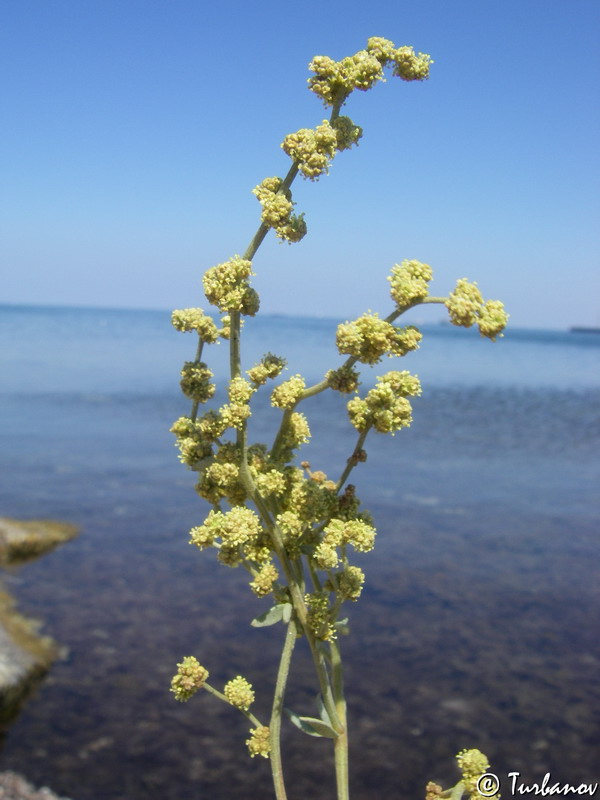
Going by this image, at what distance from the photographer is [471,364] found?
69.9m

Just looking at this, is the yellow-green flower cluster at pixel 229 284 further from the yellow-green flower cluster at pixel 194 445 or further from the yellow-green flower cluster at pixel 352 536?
the yellow-green flower cluster at pixel 352 536

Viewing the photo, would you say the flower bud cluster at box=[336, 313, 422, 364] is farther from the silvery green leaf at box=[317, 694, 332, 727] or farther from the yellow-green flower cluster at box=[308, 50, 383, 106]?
the silvery green leaf at box=[317, 694, 332, 727]

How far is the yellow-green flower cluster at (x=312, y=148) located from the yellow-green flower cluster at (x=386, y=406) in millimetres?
499

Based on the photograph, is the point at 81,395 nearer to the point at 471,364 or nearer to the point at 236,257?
the point at 236,257

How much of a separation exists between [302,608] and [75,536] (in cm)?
1395

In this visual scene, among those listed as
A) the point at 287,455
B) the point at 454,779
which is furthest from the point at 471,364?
the point at 287,455

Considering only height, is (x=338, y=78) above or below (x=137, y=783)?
above

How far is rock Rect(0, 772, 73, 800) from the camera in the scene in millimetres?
7613

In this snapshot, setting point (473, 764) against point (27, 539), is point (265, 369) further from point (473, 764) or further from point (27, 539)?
point (27, 539)

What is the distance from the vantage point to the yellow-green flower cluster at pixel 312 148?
166 cm

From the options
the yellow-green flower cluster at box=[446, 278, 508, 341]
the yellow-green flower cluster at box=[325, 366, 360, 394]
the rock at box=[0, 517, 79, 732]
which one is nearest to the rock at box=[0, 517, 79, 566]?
the rock at box=[0, 517, 79, 732]

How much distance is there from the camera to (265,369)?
185 centimetres

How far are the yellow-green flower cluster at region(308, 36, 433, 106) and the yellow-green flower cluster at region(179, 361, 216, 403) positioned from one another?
0.72 metres

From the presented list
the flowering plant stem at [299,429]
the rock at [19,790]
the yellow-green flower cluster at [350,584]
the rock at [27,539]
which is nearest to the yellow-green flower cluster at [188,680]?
the flowering plant stem at [299,429]
